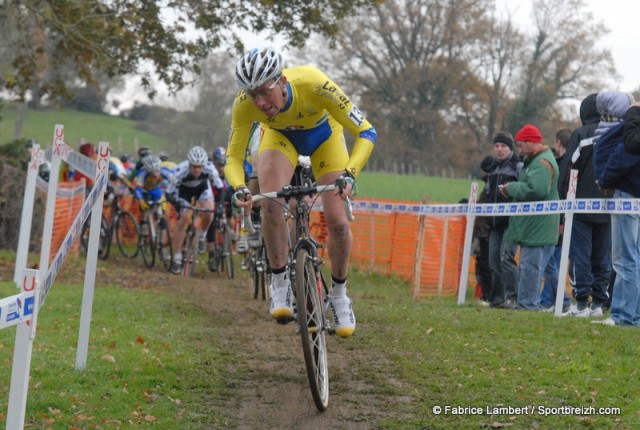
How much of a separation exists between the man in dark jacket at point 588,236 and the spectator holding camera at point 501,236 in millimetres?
1302

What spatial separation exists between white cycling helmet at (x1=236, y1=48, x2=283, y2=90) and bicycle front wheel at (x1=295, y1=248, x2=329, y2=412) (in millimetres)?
1244

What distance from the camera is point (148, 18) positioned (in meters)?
18.6

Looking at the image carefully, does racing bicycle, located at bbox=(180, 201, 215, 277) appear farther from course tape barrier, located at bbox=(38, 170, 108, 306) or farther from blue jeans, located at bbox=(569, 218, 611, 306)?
course tape barrier, located at bbox=(38, 170, 108, 306)

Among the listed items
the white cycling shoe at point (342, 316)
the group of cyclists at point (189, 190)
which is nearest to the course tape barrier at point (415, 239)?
the group of cyclists at point (189, 190)

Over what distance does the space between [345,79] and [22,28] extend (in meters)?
37.5

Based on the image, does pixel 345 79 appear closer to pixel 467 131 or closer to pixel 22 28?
pixel 467 131

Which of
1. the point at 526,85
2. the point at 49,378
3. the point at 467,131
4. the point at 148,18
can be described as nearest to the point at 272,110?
the point at 49,378

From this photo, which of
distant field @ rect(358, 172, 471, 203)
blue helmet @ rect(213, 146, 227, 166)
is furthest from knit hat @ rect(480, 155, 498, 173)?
distant field @ rect(358, 172, 471, 203)

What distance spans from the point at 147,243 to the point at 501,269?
31.0ft

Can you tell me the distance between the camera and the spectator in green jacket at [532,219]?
470 inches

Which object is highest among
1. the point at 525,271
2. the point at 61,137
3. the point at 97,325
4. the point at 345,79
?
the point at 345,79

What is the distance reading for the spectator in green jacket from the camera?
11.9 metres

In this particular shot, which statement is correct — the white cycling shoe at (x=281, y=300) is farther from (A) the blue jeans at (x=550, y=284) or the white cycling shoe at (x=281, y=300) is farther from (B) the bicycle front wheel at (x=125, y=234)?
(B) the bicycle front wheel at (x=125, y=234)

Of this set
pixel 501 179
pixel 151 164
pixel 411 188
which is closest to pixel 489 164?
pixel 501 179
